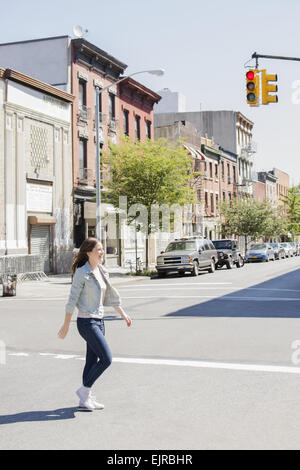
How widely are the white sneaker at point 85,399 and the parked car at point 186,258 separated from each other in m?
22.3

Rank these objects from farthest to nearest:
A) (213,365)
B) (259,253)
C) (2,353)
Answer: (259,253) < (2,353) < (213,365)

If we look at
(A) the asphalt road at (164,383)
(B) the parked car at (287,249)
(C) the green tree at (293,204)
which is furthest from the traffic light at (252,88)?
(C) the green tree at (293,204)

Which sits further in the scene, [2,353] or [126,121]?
[126,121]

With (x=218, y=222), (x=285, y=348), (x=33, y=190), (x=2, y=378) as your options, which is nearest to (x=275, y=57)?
(x=285, y=348)

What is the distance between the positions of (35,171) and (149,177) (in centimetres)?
573

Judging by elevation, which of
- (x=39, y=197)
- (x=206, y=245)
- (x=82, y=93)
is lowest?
(x=206, y=245)

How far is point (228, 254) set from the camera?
3581 cm

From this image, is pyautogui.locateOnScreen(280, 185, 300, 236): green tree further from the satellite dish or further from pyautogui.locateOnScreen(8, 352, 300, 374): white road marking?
pyautogui.locateOnScreen(8, 352, 300, 374): white road marking

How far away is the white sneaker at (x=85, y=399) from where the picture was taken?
228 inches

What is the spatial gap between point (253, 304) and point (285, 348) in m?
6.23

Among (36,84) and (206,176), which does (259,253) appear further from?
(36,84)

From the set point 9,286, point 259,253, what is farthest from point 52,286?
point 259,253
